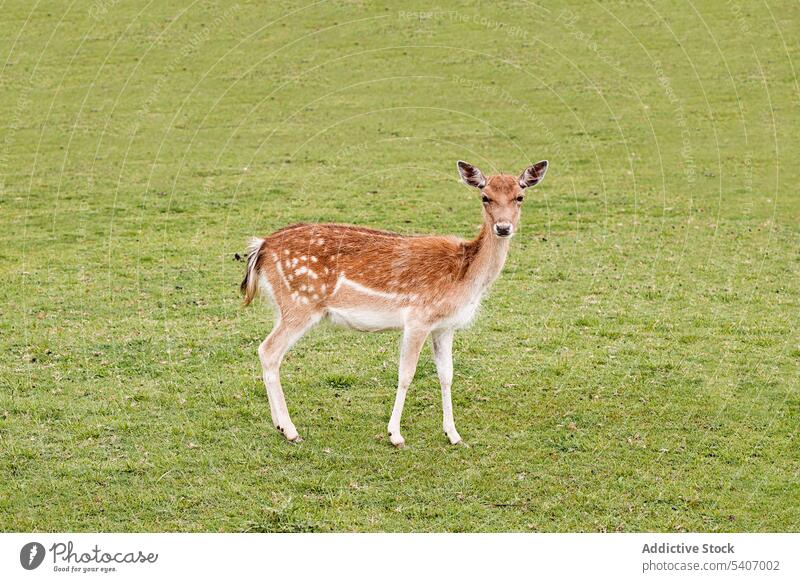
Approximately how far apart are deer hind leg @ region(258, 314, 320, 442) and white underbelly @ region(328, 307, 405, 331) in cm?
26

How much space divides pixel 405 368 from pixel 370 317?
0.62 meters

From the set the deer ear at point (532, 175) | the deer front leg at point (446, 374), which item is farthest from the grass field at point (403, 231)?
the deer ear at point (532, 175)

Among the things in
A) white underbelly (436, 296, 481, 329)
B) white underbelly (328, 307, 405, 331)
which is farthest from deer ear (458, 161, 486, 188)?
white underbelly (328, 307, 405, 331)

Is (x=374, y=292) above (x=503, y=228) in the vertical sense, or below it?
below

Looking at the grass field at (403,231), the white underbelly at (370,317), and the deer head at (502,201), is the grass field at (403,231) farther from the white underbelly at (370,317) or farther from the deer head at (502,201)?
the deer head at (502,201)

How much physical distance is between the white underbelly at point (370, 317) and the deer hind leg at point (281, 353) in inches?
10.3

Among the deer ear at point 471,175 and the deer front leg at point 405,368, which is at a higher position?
the deer ear at point 471,175

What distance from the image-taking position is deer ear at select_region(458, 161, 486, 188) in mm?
10484

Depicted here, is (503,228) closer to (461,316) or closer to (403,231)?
(461,316)

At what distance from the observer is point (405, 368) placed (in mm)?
10523

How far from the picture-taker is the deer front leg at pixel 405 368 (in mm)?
10445

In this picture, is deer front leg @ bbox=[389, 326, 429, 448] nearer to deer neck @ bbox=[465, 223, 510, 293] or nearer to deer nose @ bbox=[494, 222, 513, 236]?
deer neck @ bbox=[465, 223, 510, 293]

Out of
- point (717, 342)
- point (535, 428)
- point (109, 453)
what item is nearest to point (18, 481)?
point (109, 453)

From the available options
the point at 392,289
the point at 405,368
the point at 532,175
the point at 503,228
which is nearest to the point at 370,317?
the point at 392,289
